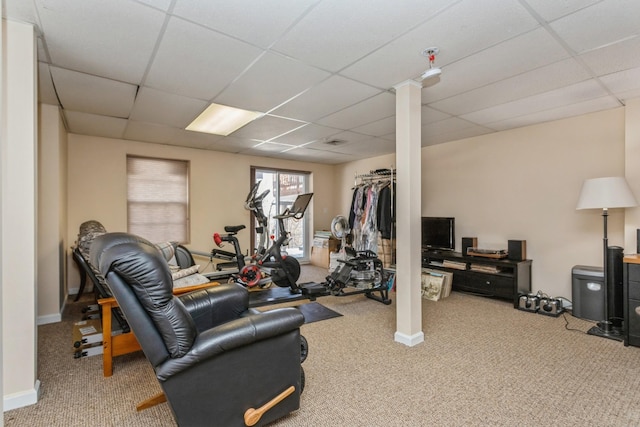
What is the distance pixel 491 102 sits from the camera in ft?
11.6

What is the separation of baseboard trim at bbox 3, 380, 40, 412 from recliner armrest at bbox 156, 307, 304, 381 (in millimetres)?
1305

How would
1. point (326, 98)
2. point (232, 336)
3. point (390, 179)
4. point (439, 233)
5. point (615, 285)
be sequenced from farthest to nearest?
1. point (390, 179)
2. point (439, 233)
3. point (326, 98)
4. point (615, 285)
5. point (232, 336)

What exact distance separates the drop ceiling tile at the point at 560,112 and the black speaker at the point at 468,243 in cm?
165

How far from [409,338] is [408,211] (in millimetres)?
1161

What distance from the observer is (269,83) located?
305 centimetres

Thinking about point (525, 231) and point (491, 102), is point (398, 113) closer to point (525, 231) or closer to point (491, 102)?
point (491, 102)

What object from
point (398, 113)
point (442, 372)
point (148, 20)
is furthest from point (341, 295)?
point (148, 20)

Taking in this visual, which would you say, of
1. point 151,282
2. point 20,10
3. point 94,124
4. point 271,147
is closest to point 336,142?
point 271,147

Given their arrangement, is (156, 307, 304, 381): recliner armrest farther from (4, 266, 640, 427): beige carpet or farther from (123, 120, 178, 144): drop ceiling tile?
(123, 120, 178, 144): drop ceiling tile

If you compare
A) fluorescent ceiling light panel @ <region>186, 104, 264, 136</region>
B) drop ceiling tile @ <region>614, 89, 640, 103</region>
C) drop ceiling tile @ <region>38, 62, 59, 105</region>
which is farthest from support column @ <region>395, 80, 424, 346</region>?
drop ceiling tile @ <region>38, 62, 59, 105</region>

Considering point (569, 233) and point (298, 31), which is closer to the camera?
point (298, 31)

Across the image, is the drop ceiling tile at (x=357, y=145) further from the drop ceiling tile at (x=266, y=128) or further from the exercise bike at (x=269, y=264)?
the exercise bike at (x=269, y=264)

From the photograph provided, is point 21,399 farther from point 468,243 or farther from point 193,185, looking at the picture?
point 468,243

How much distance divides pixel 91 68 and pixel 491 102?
3852 millimetres
